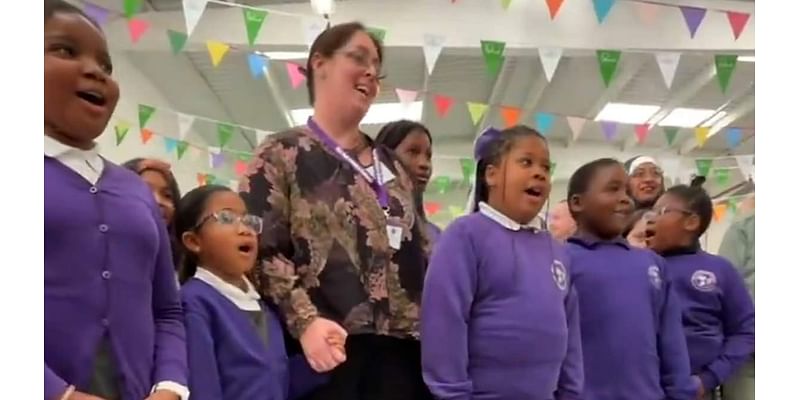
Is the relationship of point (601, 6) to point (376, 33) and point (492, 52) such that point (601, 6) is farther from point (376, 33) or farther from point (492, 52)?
point (376, 33)

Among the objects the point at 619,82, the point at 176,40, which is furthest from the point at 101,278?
the point at 619,82

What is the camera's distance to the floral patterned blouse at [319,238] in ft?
4.77

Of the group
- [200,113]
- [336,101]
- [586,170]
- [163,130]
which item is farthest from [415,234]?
[200,113]

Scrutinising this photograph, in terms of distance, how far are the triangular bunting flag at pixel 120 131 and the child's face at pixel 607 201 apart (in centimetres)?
366

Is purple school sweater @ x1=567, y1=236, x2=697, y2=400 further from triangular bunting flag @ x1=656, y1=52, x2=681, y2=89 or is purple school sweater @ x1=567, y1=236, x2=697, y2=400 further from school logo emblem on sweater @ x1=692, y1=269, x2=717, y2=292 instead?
triangular bunting flag @ x1=656, y1=52, x2=681, y2=89

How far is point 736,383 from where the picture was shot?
2.43 meters

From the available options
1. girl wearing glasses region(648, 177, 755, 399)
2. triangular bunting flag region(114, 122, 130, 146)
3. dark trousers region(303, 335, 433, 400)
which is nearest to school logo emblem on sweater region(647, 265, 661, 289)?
girl wearing glasses region(648, 177, 755, 399)

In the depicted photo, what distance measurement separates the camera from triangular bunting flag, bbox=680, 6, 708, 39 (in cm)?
405

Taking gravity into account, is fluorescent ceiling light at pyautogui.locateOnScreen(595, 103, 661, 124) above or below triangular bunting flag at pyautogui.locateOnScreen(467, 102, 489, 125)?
Result: above

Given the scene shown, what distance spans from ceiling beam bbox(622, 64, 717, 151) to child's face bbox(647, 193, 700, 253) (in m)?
3.37

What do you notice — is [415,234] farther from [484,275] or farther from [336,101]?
[336,101]

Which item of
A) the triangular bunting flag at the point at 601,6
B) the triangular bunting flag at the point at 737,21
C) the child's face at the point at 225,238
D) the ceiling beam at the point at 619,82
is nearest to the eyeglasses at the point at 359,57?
the child's face at the point at 225,238

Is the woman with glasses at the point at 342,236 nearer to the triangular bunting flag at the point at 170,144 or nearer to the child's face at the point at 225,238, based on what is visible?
the child's face at the point at 225,238

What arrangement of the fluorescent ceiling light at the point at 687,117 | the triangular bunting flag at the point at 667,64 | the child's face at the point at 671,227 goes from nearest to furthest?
1. the child's face at the point at 671,227
2. the triangular bunting flag at the point at 667,64
3. the fluorescent ceiling light at the point at 687,117
